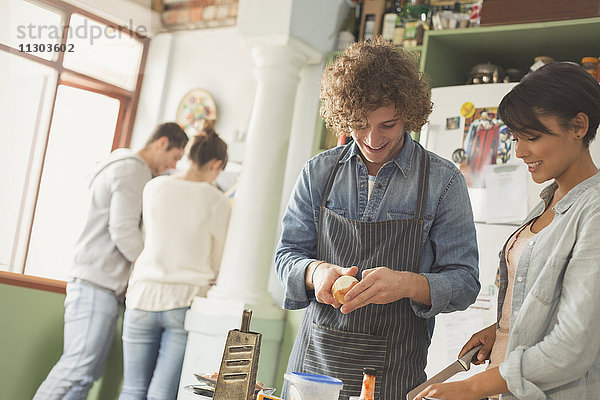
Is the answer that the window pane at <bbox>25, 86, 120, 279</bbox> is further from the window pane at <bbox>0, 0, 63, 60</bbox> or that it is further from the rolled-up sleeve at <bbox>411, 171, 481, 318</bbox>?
the rolled-up sleeve at <bbox>411, 171, 481, 318</bbox>

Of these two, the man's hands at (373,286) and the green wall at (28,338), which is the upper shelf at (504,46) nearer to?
the man's hands at (373,286)

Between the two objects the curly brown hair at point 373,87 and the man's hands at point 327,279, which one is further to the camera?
the curly brown hair at point 373,87

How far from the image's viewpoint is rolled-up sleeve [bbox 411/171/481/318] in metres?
1.64

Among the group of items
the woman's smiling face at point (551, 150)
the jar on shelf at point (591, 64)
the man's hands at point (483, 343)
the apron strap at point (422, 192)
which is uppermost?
the jar on shelf at point (591, 64)

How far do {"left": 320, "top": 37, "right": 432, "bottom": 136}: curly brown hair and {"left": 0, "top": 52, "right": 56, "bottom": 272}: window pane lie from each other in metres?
3.23

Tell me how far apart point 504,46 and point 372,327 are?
211 cm

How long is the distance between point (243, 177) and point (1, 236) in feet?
5.68

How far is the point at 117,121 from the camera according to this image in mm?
4918

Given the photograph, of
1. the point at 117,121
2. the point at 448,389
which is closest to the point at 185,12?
the point at 117,121

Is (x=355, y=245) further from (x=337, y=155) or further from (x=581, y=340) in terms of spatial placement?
(x=581, y=340)

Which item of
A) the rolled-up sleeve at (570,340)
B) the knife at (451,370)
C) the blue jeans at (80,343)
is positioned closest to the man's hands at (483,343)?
the knife at (451,370)

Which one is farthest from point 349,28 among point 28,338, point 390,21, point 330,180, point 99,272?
point 28,338

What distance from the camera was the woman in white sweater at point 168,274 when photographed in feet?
11.6

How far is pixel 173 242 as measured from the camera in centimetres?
354
